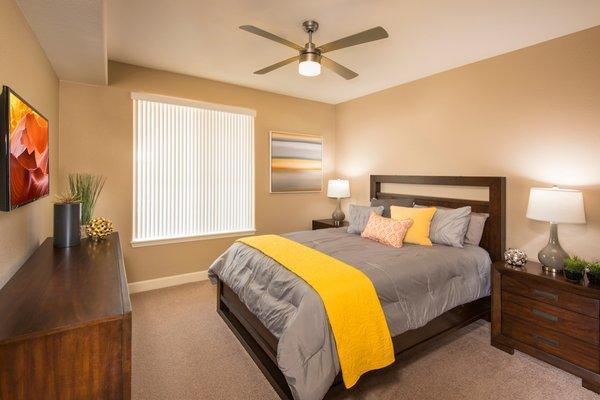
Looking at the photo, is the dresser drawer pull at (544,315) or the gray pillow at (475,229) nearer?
the dresser drawer pull at (544,315)

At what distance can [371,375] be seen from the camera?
7.07 feet

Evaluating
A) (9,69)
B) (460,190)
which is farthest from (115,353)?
(460,190)

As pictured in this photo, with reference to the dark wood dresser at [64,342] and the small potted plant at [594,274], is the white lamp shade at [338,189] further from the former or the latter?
the dark wood dresser at [64,342]

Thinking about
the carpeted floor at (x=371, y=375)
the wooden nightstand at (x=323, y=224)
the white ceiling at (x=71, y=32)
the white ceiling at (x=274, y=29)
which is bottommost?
the carpeted floor at (x=371, y=375)

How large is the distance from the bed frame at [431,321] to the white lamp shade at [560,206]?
2.00 ft

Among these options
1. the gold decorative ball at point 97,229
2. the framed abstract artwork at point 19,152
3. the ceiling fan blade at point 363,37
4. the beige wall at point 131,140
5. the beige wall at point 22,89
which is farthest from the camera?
the beige wall at point 131,140

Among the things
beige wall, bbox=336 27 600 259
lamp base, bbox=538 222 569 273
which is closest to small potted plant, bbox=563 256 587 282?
lamp base, bbox=538 222 569 273

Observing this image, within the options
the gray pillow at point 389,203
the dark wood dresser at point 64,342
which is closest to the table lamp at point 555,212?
the gray pillow at point 389,203

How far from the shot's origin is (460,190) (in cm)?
344

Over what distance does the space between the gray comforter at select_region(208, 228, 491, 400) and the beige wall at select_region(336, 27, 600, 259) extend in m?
0.80

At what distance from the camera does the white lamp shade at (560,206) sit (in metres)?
2.27

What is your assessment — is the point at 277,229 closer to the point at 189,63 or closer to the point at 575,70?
the point at 189,63

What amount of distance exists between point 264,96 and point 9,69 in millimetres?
3039

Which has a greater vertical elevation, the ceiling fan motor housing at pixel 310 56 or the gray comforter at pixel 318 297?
the ceiling fan motor housing at pixel 310 56
